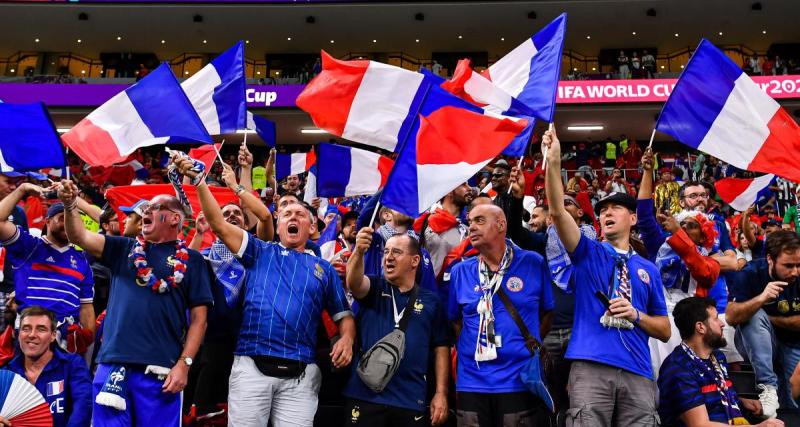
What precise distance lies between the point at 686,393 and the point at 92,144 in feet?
13.0

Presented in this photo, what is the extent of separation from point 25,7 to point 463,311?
2239cm

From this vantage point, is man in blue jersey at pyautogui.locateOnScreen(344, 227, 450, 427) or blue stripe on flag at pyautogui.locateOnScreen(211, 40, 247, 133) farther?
blue stripe on flag at pyautogui.locateOnScreen(211, 40, 247, 133)

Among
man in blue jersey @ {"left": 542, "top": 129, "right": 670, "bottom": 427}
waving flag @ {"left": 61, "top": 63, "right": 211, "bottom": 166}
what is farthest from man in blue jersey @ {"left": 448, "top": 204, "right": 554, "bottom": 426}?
waving flag @ {"left": 61, "top": 63, "right": 211, "bottom": 166}

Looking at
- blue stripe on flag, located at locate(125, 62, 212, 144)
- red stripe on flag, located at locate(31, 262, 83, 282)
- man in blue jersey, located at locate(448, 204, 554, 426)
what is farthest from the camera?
blue stripe on flag, located at locate(125, 62, 212, 144)

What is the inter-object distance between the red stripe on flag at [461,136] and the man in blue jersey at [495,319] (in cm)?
34

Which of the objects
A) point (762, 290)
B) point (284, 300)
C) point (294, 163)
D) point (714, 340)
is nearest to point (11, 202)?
point (284, 300)

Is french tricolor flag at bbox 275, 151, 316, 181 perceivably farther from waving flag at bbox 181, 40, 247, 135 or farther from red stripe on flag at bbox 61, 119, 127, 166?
red stripe on flag at bbox 61, 119, 127, 166

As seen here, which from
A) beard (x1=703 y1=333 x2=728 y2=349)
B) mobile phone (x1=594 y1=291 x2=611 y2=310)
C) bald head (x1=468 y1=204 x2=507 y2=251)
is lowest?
beard (x1=703 y1=333 x2=728 y2=349)

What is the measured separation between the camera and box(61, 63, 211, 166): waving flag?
4672mm

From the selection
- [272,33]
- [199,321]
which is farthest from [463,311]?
[272,33]

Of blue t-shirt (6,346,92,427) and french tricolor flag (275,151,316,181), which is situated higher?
french tricolor flag (275,151,316,181)

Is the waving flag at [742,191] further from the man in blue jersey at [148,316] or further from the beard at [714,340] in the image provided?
the man in blue jersey at [148,316]

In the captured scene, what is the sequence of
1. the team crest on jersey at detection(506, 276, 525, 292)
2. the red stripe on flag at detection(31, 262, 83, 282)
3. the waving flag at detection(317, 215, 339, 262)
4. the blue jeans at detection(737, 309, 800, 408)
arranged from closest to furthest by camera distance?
the team crest on jersey at detection(506, 276, 525, 292) < the red stripe on flag at detection(31, 262, 83, 282) < the blue jeans at detection(737, 309, 800, 408) < the waving flag at detection(317, 215, 339, 262)

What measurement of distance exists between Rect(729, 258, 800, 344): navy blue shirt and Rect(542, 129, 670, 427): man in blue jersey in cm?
122
